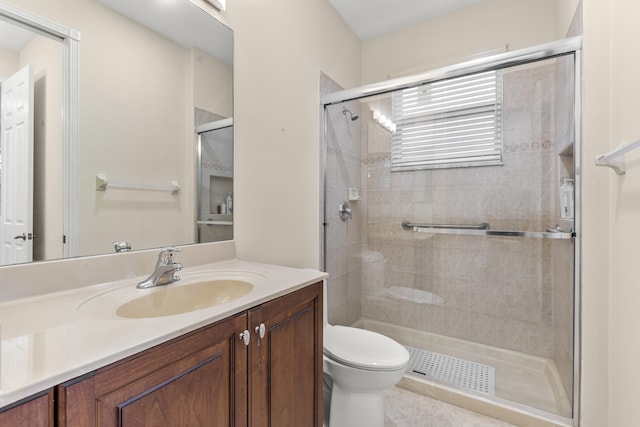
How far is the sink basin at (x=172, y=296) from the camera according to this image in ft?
2.69

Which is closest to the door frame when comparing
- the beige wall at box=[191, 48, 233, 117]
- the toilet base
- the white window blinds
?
the beige wall at box=[191, 48, 233, 117]

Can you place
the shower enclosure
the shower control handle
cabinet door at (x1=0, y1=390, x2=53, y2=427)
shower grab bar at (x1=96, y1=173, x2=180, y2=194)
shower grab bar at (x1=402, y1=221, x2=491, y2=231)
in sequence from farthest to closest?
the shower control handle
shower grab bar at (x1=402, y1=221, x2=491, y2=231)
the shower enclosure
shower grab bar at (x1=96, y1=173, x2=180, y2=194)
cabinet door at (x1=0, y1=390, x2=53, y2=427)

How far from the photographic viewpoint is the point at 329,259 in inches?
84.5

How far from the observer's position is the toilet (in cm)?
129

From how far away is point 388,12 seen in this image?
2229mm

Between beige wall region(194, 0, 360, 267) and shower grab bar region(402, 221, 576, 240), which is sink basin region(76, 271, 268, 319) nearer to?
beige wall region(194, 0, 360, 267)

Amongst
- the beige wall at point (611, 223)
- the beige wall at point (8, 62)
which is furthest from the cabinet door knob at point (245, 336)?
the beige wall at point (611, 223)

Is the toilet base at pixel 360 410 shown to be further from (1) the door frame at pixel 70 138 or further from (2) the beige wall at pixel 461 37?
(2) the beige wall at pixel 461 37

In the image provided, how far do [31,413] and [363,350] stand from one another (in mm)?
1226

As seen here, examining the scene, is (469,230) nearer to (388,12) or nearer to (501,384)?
(501,384)

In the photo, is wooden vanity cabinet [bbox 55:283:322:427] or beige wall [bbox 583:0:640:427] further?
beige wall [bbox 583:0:640:427]

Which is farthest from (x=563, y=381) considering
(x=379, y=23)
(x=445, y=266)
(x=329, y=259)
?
(x=379, y=23)

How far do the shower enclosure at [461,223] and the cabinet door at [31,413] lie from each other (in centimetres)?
170

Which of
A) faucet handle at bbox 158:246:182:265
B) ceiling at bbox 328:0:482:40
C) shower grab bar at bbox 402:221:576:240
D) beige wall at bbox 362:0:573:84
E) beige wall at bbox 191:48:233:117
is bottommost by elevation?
faucet handle at bbox 158:246:182:265
